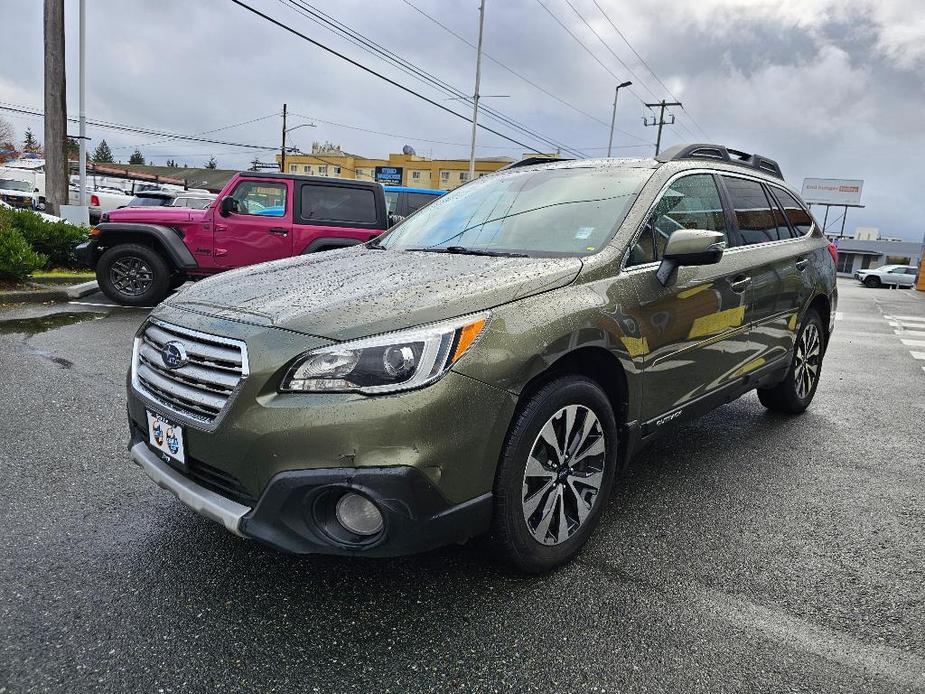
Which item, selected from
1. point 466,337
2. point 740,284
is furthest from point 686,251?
point 466,337

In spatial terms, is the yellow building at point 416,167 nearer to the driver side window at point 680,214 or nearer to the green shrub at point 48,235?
the green shrub at point 48,235

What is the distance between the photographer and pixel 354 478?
1.97 m

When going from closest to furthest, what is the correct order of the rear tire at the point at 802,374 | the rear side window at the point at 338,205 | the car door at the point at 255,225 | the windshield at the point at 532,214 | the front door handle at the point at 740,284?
the windshield at the point at 532,214, the front door handle at the point at 740,284, the rear tire at the point at 802,374, the car door at the point at 255,225, the rear side window at the point at 338,205

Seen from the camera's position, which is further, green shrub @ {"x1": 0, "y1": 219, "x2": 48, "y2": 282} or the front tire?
green shrub @ {"x1": 0, "y1": 219, "x2": 48, "y2": 282}

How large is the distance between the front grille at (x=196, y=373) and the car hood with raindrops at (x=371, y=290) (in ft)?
0.38

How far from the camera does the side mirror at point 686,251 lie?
9.26 feet

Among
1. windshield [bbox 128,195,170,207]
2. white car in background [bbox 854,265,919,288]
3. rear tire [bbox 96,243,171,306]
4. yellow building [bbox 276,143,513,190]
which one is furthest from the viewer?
yellow building [bbox 276,143,513,190]

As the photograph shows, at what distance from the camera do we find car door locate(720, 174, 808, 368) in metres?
3.75

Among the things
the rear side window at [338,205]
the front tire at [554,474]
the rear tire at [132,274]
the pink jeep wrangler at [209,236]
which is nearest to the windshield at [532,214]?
the front tire at [554,474]

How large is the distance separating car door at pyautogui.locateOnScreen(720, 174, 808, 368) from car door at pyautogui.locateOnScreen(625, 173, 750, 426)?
14cm

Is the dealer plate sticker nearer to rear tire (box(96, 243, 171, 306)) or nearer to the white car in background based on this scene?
rear tire (box(96, 243, 171, 306))

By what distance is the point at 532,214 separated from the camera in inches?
126

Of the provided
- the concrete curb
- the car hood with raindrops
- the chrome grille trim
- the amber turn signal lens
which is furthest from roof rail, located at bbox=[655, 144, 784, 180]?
the concrete curb

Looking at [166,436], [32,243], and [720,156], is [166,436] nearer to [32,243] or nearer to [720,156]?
[720,156]
